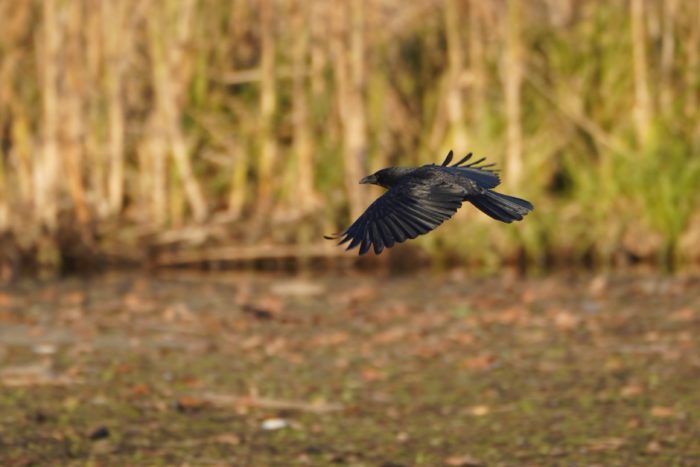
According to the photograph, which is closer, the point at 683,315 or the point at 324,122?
the point at 683,315

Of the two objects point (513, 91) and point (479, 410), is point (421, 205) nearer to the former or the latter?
point (479, 410)

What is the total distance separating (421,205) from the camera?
15.9 feet

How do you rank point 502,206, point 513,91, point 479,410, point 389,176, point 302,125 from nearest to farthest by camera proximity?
1. point 502,206
2. point 389,176
3. point 479,410
4. point 513,91
5. point 302,125

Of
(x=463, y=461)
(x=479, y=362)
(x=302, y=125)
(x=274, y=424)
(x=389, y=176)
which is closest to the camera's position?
(x=389, y=176)

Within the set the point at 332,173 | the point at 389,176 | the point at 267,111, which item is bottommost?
the point at 389,176

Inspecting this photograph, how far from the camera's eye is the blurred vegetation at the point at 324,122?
13.4 m

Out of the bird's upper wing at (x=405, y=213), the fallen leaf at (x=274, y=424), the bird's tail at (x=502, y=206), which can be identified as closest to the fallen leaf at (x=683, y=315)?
the fallen leaf at (x=274, y=424)

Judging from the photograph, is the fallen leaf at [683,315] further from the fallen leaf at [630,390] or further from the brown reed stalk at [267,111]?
the brown reed stalk at [267,111]

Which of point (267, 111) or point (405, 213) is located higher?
point (267, 111)

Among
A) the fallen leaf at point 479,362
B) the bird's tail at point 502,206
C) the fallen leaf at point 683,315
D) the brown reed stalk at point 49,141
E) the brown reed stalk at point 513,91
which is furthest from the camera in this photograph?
the brown reed stalk at point 513,91

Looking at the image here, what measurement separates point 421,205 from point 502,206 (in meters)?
0.30

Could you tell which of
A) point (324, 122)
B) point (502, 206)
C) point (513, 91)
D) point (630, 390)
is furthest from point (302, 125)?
point (502, 206)

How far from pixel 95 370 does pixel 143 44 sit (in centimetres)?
653

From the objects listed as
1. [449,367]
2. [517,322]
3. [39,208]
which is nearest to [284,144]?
[39,208]
